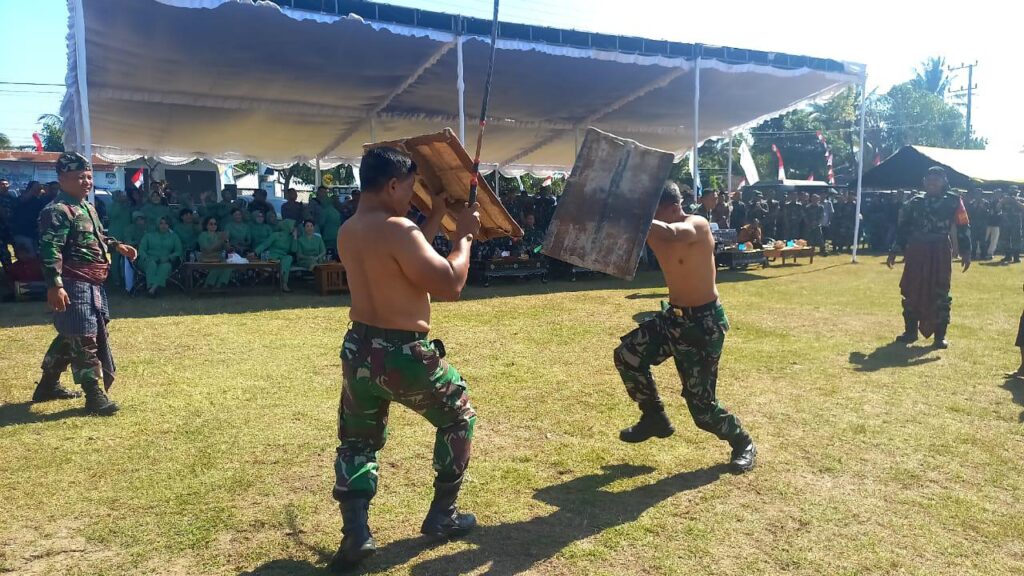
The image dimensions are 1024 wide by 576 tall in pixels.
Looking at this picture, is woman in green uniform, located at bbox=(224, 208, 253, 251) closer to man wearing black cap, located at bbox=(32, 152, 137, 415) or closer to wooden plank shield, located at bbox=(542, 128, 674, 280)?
man wearing black cap, located at bbox=(32, 152, 137, 415)

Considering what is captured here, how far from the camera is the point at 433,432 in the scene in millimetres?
4520

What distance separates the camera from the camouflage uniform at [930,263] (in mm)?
7215

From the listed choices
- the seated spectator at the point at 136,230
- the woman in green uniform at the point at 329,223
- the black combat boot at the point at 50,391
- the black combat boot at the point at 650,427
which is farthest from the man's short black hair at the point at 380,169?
the woman in green uniform at the point at 329,223

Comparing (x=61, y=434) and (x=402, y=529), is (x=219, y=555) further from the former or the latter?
(x=61, y=434)

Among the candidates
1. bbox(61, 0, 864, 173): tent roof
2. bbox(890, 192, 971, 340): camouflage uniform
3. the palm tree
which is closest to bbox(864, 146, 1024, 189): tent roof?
bbox(61, 0, 864, 173): tent roof

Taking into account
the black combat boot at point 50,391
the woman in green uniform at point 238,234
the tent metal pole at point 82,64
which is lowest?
the black combat boot at point 50,391

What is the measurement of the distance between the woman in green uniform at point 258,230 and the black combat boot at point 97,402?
6.40 metres

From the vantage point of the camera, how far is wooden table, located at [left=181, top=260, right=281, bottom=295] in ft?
32.6

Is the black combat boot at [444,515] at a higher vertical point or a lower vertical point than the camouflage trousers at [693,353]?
lower

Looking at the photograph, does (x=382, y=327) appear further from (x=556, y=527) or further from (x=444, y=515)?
(x=556, y=527)

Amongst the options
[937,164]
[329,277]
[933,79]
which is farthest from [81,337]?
[933,79]

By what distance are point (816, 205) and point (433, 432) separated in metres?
17.1

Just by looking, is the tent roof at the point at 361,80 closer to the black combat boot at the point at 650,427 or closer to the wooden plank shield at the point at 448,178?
the wooden plank shield at the point at 448,178

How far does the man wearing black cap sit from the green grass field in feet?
1.11
